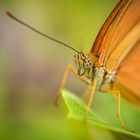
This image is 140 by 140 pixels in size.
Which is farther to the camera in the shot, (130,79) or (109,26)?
(130,79)

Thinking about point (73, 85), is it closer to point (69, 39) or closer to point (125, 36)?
point (69, 39)

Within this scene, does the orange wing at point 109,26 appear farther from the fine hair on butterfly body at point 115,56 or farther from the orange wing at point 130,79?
the orange wing at point 130,79

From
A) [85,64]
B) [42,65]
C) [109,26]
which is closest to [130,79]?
[85,64]

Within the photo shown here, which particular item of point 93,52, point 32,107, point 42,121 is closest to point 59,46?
point 32,107

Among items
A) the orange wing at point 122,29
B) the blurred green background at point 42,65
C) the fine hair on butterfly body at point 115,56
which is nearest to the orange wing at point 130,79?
the fine hair on butterfly body at point 115,56

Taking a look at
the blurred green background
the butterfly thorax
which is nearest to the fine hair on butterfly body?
the butterfly thorax

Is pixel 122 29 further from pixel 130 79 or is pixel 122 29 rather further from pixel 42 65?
pixel 42 65
